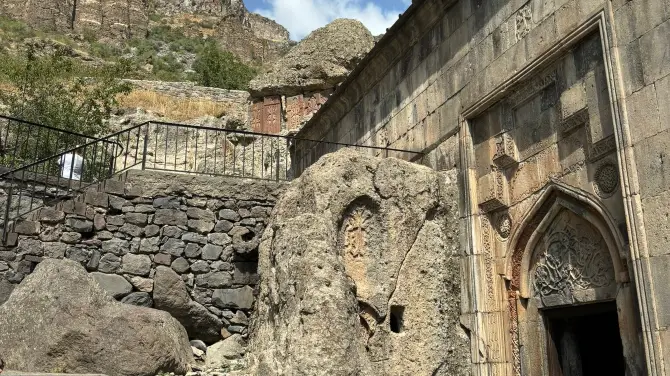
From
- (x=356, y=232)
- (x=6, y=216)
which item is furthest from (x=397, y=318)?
(x=6, y=216)

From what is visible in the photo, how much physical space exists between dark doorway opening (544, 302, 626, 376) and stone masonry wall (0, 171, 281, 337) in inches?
168

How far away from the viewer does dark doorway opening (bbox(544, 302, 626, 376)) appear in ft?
18.4

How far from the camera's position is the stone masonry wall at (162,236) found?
7641 millimetres

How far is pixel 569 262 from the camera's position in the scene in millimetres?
5602

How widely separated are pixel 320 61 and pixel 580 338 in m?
13.6

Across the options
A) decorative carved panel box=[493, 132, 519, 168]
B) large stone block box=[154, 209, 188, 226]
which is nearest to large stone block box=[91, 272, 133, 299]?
large stone block box=[154, 209, 188, 226]

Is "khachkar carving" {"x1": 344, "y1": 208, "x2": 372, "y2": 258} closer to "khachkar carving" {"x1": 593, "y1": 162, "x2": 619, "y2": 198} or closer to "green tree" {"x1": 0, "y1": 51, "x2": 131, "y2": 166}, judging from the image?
"khachkar carving" {"x1": 593, "y1": 162, "x2": 619, "y2": 198}

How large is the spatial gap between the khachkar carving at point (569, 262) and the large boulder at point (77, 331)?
4.22 metres

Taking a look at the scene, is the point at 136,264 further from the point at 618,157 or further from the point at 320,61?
the point at 320,61

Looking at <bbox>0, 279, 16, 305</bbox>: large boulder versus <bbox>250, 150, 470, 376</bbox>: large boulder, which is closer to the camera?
<bbox>250, 150, 470, 376</bbox>: large boulder

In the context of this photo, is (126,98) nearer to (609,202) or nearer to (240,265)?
(240,265)

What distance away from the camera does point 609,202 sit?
495cm

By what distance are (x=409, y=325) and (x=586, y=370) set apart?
208cm

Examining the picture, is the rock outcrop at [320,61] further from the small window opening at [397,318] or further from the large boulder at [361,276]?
the small window opening at [397,318]
